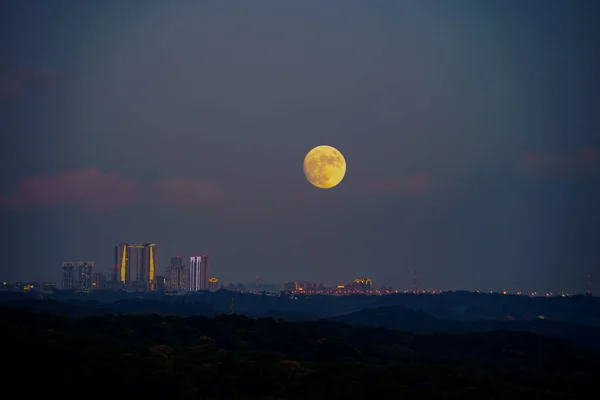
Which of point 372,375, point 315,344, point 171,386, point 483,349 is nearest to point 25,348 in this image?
point 171,386

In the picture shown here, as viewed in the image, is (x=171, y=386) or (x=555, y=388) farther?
(x=555, y=388)

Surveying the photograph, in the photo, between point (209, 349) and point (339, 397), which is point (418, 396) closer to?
point (339, 397)

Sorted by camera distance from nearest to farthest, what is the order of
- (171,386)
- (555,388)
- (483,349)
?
(171,386), (555,388), (483,349)

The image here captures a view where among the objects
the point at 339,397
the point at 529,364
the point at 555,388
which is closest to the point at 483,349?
the point at 529,364

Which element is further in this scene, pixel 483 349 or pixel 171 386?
pixel 483 349

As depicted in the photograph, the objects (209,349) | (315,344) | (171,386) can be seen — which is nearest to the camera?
(171,386)

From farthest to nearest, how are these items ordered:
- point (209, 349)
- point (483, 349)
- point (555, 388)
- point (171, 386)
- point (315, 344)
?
1. point (483, 349)
2. point (315, 344)
3. point (209, 349)
4. point (555, 388)
5. point (171, 386)

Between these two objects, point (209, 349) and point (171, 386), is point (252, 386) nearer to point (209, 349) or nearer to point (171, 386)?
point (171, 386)
